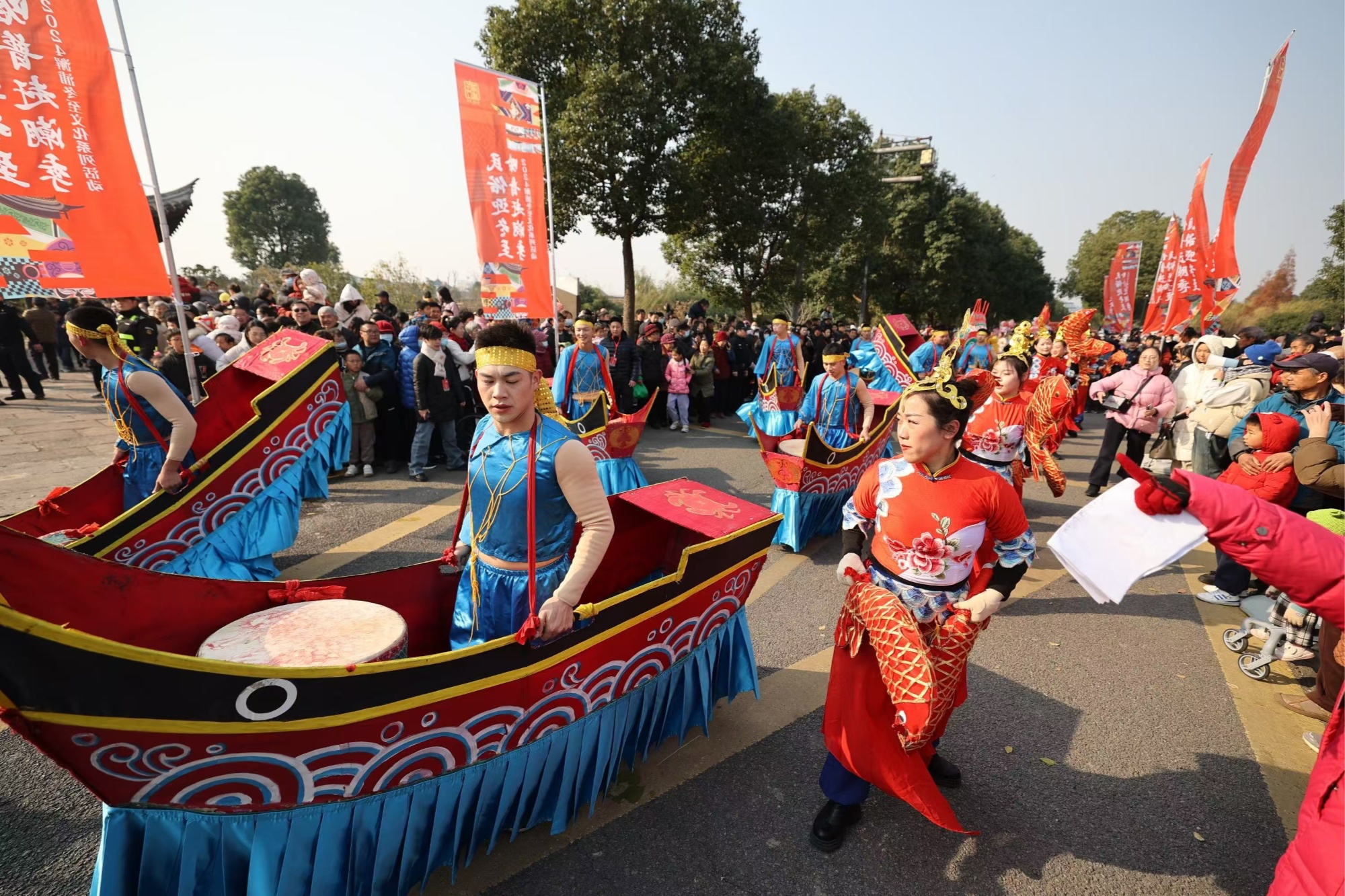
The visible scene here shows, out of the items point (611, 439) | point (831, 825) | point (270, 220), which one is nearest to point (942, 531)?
point (831, 825)

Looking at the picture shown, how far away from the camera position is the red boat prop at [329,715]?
130cm

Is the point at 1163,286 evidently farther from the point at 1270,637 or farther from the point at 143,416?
the point at 143,416

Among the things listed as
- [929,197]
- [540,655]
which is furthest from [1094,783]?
[929,197]

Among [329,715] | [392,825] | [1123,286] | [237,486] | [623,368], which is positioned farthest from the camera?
[1123,286]

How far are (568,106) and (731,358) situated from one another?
6.72 m

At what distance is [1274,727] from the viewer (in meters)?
3.09

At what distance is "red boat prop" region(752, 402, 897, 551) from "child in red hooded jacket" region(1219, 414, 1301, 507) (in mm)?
2490

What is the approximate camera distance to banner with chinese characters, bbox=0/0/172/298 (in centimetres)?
390

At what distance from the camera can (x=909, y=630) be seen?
201 centimetres

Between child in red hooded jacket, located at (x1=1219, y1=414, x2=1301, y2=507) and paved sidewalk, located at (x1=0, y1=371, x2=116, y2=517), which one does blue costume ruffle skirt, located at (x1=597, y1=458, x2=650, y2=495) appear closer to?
child in red hooded jacket, located at (x1=1219, y1=414, x2=1301, y2=507)

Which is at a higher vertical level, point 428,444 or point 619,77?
point 619,77

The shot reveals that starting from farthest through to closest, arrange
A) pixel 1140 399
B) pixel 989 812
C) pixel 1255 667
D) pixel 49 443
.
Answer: pixel 49 443 → pixel 1140 399 → pixel 1255 667 → pixel 989 812

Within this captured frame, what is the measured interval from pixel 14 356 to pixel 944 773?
13810 millimetres

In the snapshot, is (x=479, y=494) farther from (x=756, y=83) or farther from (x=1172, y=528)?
(x=756, y=83)
